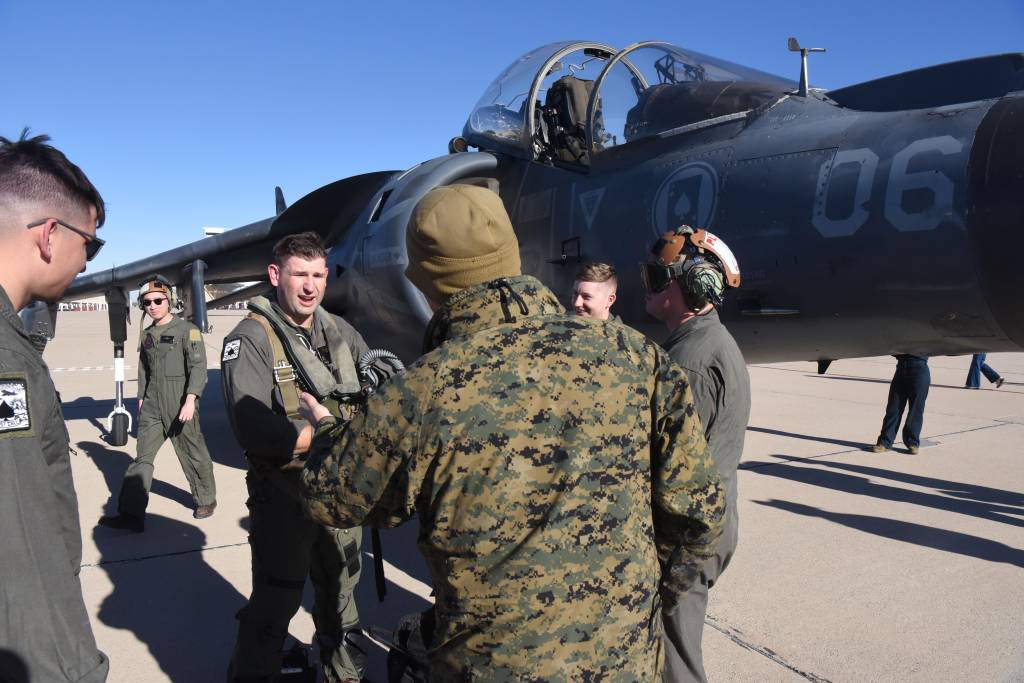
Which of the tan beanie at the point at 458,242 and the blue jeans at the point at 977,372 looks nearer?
the tan beanie at the point at 458,242

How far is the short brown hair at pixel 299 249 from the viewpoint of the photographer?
2.67 meters

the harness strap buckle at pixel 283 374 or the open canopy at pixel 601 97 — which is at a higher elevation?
the open canopy at pixel 601 97

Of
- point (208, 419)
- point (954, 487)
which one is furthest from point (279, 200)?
point (954, 487)

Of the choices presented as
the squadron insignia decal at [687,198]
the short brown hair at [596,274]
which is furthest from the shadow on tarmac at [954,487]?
the short brown hair at [596,274]

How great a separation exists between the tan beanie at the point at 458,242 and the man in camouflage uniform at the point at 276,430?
3.53 ft

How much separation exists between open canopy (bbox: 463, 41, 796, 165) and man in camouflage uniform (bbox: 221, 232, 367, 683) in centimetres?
248

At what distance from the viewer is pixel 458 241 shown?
1.43 m

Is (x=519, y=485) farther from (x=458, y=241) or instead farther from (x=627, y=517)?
(x=458, y=241)

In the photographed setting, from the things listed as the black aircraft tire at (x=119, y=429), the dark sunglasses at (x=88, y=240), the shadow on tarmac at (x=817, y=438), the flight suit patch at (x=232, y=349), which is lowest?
the shadow on tarmac at (x=817, y=438)

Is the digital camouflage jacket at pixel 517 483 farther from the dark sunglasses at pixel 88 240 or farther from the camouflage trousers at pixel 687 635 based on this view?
the camouflage trousers at pixel 687 635

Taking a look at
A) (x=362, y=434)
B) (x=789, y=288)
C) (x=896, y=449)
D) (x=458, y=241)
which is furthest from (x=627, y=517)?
(x=896, y=449)

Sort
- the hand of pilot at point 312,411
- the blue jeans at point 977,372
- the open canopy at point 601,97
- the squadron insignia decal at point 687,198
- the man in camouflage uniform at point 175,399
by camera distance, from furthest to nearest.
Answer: the blue jeans at point 977,372 → the man in camouflage uniform at point 175,399 → the open canopy at point 601,97 → the squadron insignia decal at point 687,198 → the hand of pilot at point 312,411

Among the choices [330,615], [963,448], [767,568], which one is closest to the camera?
[330,615]

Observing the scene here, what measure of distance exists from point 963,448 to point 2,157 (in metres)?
8.36
